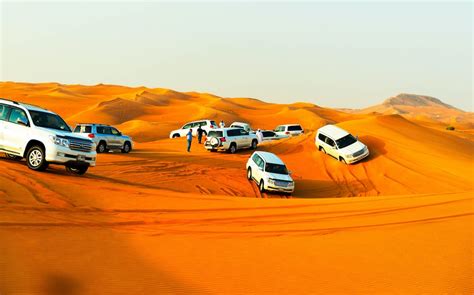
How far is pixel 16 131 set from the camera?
52.9ft

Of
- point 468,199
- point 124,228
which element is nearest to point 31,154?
point 124,228

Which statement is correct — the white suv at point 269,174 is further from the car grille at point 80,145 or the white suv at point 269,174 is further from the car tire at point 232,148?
the car grille at point 80,145

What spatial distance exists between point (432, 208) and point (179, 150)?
2112cm

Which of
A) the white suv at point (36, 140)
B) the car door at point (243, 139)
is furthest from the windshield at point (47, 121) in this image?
the car door at point (243, 139)

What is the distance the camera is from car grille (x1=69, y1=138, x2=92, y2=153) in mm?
16344

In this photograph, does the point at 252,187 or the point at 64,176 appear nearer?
the point at 64,176

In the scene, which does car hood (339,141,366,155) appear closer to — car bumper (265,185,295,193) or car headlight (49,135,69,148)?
car bumper (265,185,295,193)

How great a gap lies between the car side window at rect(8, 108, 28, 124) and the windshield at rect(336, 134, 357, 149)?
18.3 meters

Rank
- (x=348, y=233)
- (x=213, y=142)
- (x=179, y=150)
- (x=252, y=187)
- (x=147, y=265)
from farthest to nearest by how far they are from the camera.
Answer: (x=179, y=150), (x=213, y=142), (x=252, y=187), (x=348, y=233), (x=147, y=265)

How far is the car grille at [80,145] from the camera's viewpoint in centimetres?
1634

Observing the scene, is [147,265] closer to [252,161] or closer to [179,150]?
[252,161]

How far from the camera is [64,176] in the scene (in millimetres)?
16328

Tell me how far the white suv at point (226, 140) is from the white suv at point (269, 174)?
7.19 m

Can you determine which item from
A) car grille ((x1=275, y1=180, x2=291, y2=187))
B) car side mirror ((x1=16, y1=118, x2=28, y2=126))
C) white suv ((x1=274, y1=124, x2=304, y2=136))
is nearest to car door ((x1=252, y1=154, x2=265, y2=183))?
car grille ((x1=275, y1=180, x2=291, y2=187))
